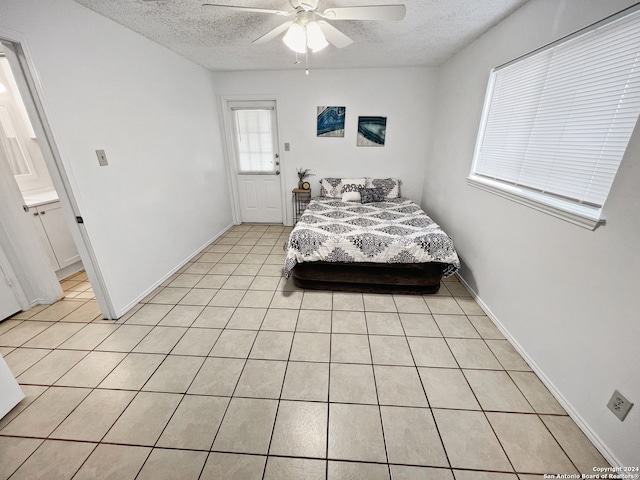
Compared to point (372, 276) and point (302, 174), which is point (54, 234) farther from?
point (372, 276)

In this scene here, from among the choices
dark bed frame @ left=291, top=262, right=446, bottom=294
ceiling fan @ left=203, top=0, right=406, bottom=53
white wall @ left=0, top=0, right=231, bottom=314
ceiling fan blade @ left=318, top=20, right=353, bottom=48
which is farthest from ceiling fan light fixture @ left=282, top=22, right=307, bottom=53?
dark bed frame @ left=291, top=262, right=446, bottom=294

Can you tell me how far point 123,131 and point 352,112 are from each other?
301cm

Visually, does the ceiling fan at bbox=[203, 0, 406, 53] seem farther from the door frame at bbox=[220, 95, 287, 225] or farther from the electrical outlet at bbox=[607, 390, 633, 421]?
the electrical outlet at bbox=[607, 390, 633, 421]

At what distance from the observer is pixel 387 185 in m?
3.98

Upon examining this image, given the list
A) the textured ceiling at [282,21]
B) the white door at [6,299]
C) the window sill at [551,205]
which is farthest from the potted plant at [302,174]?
the white door at [6,299]

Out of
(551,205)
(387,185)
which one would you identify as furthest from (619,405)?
(387,185)

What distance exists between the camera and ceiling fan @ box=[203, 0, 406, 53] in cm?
158

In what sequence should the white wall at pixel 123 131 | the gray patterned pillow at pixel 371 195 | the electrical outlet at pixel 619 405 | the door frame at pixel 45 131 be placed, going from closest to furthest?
1. the electrical outlet at pixel 619 405
2. the door frame at pixel 45 131
3. the white wall at pixel 123 131
4. the gray patterned pillow at pixel 371 195

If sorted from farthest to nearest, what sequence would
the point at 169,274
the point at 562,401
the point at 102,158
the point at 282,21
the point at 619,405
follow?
the point at 169,274 < the point at 282,21 < the point at 102,158 < the point at 562,401 < the point at 619,405

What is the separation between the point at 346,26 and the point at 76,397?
3472mm

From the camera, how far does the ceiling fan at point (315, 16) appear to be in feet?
5.20

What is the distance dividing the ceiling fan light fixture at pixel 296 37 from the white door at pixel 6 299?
3062 millimetres

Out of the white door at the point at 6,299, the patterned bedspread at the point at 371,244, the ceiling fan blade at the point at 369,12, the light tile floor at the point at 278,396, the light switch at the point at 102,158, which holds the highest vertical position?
the ceiling fan blade at the point at 369,12

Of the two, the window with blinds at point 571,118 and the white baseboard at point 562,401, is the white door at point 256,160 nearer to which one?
the window with blinds at point 571,118
